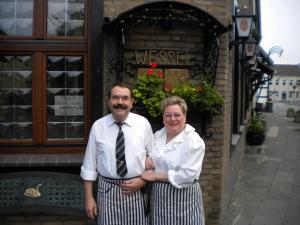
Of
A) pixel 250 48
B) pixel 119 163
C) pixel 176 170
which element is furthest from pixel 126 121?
pixel 250 48

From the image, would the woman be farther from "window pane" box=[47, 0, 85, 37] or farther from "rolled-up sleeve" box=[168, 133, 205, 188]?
"window pane" box=[47, 0, 85, 37]

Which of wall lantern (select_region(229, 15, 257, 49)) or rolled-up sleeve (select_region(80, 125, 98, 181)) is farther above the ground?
wall lantern (select_region(229, 15, 257, 49))

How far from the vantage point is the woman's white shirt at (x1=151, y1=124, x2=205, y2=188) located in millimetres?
2809

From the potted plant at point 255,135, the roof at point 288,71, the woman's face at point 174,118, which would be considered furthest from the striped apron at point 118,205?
the roof at point 288,71

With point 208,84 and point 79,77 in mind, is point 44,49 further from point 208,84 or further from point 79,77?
point 208,84

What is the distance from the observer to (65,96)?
14.3ft

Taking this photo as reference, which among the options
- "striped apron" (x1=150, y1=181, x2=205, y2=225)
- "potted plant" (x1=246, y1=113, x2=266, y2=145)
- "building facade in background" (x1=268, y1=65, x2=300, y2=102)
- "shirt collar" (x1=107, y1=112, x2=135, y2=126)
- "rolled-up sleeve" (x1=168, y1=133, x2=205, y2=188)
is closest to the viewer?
"rolled-up sleeve" (x1=168, y1=133, x2=205, y2=188)

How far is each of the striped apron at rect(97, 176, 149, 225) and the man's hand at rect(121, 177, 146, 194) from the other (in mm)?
34

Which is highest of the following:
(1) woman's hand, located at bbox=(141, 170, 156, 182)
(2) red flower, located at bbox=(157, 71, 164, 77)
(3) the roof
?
(3) the roof

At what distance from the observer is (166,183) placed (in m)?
2.92

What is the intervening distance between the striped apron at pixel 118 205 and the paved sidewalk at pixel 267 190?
2414 mm

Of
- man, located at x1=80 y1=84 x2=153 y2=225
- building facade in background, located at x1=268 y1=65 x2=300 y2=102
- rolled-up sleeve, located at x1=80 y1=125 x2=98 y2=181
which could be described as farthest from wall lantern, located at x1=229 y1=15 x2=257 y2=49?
building facade in background, located at x1=268 y1=65 x2=300 y2=102

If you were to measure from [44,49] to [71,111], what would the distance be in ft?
2.32

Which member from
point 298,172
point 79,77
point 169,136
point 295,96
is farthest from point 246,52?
point 295,96
